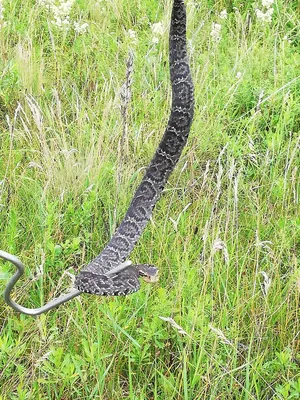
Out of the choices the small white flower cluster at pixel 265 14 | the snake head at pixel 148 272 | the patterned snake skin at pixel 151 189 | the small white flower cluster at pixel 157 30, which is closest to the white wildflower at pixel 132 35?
the small white flower cluster at pixel 157 30

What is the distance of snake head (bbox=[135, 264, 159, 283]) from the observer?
2214 mm

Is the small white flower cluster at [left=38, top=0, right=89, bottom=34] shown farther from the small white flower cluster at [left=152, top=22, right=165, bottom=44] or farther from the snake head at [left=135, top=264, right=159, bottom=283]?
the snake head at [left=135, top=264, right=159, bottom=283]

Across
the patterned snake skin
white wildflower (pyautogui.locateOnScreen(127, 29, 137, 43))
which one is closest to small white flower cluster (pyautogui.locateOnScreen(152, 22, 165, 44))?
white wildflower (pyautogui.locateOnScreen(127, 29, 137, 43))

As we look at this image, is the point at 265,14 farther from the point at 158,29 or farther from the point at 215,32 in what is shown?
the point at 158,29

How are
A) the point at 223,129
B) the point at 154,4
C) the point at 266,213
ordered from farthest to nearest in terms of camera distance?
the point at 154,4
the point at 223,129
the point at 266,213

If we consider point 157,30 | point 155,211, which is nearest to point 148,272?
point 155,211

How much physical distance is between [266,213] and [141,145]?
3.01ft

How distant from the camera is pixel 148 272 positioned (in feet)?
7.41

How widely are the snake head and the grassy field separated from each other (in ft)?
0.68

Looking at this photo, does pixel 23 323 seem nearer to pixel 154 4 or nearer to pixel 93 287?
pixel 93 287

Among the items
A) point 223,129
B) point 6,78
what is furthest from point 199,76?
point 6,78

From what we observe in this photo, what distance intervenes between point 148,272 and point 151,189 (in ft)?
2.86

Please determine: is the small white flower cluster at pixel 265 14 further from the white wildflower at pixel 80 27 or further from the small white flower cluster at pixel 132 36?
the white wildflower at pixel 80 27

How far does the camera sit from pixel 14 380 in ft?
8.28
